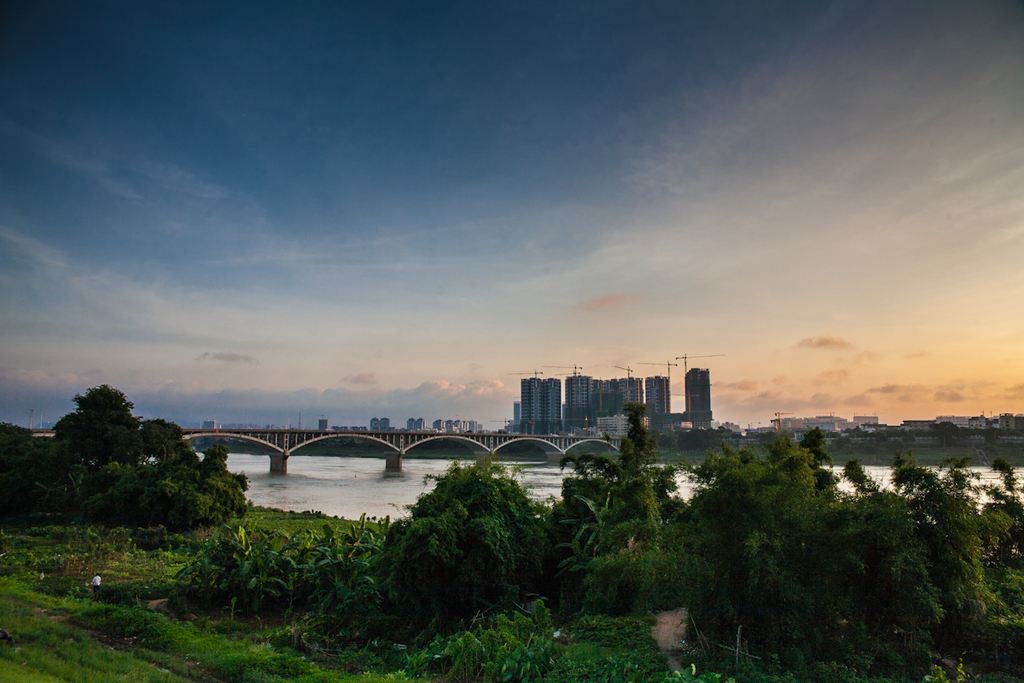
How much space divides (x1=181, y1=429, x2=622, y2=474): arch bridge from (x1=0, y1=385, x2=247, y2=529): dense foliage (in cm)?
2460

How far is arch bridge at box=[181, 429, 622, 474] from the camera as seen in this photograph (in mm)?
69569

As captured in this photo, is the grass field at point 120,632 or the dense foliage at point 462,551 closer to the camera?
the grass field at point 120,632

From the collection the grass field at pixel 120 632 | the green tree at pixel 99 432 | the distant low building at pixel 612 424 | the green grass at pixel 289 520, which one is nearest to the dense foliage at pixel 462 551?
the grass field at pixel 120 632

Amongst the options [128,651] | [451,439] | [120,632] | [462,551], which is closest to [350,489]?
[451,439]

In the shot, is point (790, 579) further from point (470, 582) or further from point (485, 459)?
point (485, 459)

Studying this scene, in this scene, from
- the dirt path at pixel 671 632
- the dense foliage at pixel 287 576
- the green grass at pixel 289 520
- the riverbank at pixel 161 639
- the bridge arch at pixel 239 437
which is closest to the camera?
the riverbank at pixel 161 639

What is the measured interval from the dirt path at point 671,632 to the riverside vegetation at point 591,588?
0.19 m

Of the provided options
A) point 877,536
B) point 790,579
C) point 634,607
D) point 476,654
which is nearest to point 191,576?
point 476,654

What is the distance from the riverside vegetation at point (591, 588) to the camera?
11.0 metres

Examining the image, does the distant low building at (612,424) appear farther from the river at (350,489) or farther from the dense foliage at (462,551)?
the dense foliage at (462,551)

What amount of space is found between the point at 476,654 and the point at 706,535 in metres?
4.81

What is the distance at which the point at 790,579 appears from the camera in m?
10.9

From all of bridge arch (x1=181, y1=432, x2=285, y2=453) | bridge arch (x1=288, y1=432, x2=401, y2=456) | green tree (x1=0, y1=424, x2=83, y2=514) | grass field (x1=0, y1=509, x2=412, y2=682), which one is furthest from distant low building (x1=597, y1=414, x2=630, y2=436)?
grass field (x1=0, y1=509, x2=412, y2=682)

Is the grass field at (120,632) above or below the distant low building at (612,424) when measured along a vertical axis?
below
